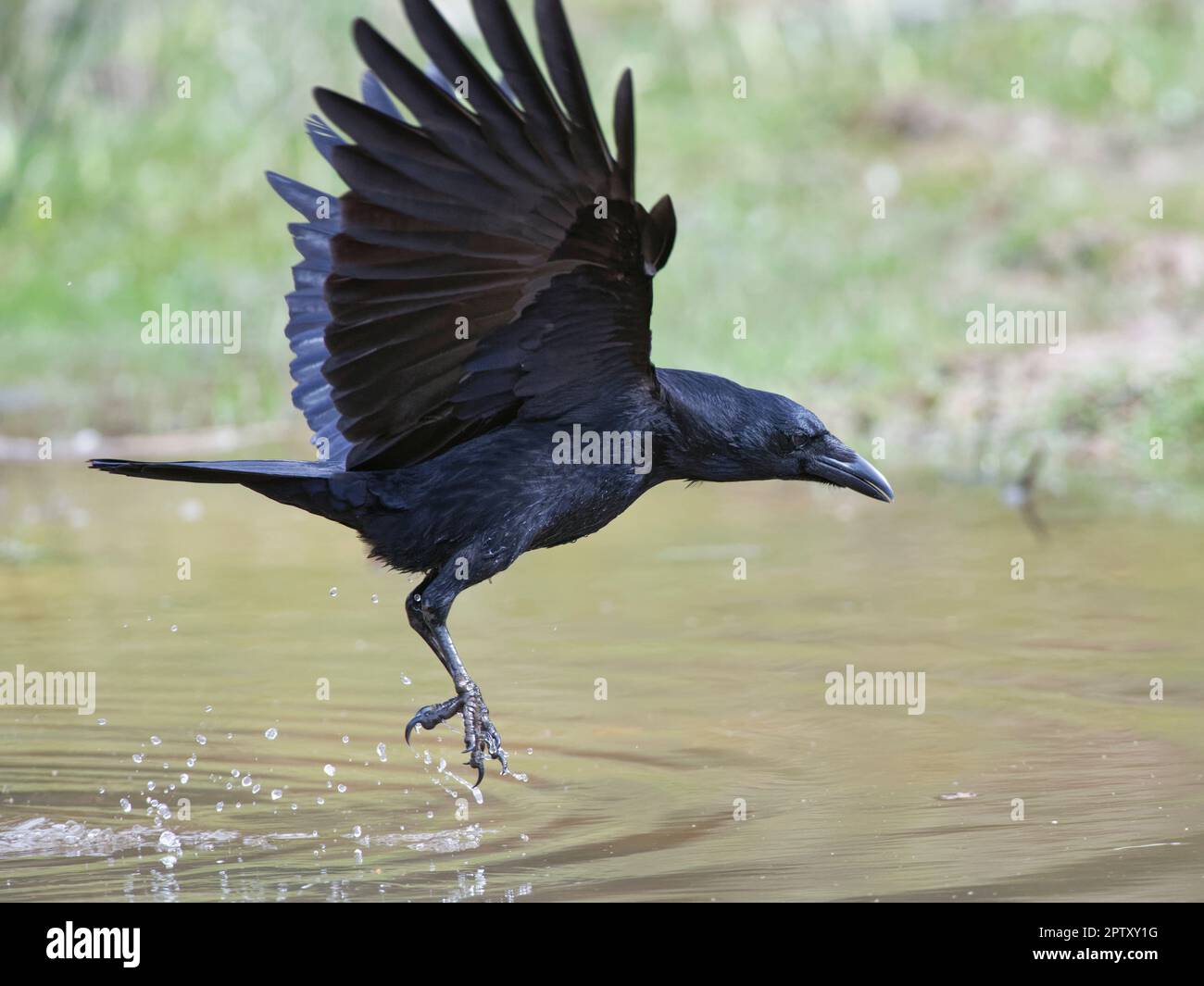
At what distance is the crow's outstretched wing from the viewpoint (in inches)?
154

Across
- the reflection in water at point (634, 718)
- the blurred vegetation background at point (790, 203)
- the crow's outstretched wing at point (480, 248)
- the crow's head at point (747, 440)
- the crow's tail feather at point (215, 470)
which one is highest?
the blurred vegetation background at point (790, 203)

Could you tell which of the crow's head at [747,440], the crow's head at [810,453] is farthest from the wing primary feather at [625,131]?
the crow's head at [810,453]

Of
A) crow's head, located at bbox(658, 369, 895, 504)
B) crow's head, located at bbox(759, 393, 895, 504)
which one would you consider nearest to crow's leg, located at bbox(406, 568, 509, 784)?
crow's head, located at bbox(658, 369, 895, 504)

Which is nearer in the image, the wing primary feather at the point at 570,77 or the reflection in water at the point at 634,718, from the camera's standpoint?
the wing primary feather at the point at 570,77

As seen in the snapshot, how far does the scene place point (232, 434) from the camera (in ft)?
33.4

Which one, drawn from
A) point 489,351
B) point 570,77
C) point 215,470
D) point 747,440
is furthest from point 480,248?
point 747,440

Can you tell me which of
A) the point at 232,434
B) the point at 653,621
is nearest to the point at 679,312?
the point at 232,434

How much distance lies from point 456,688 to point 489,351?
0.92 metres

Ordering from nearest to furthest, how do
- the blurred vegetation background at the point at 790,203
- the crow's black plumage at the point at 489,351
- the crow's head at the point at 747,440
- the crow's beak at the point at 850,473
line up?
the crow's black plumage at the point at 489,351, the crow's head at the point at 747,440, the crow's beak at the point at 850,473, the blurred vegetation background at the point at 790,203

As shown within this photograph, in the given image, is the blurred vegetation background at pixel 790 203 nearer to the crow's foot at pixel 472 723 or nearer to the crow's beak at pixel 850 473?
the crow's beak at pixel 850 473

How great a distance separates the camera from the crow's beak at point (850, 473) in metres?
5.39

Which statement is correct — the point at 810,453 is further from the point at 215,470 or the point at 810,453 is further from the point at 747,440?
the point at 215,470

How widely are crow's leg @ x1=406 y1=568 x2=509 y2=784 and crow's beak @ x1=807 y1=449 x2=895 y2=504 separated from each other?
1.18m

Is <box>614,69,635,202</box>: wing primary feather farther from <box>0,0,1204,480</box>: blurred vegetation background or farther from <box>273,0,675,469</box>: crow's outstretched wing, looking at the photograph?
<box>0,0,1204,480</box>: blurred vegetation background
